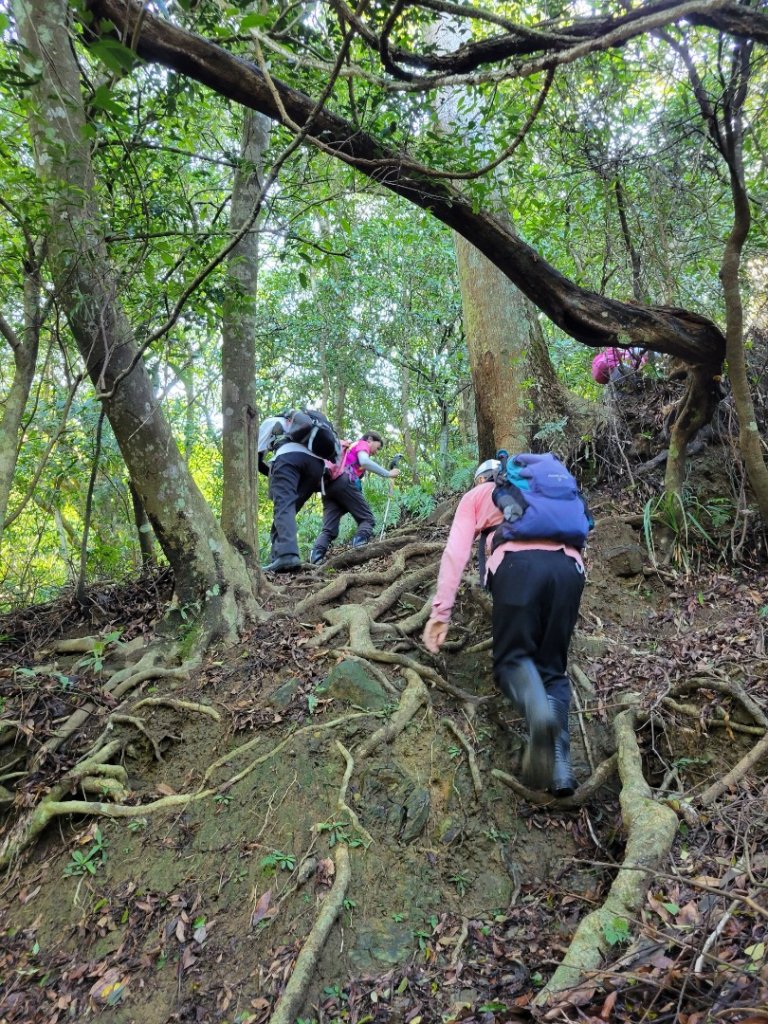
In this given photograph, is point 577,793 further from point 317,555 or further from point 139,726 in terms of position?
point 317,555

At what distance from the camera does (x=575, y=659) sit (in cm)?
494

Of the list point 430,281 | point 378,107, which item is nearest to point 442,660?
point 378,107

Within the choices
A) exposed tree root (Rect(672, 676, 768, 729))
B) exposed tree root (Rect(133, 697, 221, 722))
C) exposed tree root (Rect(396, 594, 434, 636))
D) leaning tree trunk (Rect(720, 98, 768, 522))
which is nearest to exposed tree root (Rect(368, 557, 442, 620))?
exposed tree root (Rect(396, 594, 434, 636))

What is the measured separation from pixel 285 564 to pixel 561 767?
398cm

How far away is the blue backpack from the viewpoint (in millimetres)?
3891

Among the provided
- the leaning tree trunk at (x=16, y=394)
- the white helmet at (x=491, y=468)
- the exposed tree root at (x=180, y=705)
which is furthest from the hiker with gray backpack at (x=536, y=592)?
the leaning tree trunk at (x=16, y=394)

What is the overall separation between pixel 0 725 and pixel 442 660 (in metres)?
3.29

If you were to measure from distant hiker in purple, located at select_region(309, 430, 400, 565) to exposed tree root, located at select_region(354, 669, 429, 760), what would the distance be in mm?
3976

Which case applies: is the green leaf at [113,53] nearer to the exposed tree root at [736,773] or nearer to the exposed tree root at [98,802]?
the exposed tree root at [98,802]

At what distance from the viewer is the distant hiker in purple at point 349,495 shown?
8.56 m

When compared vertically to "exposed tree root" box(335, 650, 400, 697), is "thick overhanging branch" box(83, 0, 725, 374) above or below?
above

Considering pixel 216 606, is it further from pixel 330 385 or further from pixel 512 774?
pixel 330 385

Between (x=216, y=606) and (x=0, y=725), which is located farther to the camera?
(x=216, y=606)

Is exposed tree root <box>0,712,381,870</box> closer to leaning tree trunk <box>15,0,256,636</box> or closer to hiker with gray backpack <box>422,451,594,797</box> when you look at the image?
hiker with gray backpack <box>422,451,594,797</box>
